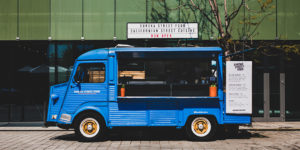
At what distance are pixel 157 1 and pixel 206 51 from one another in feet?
19.9

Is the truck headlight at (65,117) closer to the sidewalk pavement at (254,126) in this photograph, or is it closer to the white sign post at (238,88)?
the sidewalk pavement at (254,126)

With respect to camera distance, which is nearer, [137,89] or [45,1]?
[137,89]

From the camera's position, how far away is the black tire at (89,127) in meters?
9.49

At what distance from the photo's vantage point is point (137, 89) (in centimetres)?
964

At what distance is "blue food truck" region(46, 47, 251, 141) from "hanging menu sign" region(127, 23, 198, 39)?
4691 mm

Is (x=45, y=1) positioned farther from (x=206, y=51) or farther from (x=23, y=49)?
(x=206, y=51)

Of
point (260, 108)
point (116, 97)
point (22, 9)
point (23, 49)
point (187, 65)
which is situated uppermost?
point (22, 9)

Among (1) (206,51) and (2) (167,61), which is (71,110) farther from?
(1) (206,51)

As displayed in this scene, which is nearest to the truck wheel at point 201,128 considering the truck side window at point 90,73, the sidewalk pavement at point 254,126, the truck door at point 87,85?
the truck door at point 87,85

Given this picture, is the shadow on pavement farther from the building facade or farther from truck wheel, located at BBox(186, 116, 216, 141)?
the building facade

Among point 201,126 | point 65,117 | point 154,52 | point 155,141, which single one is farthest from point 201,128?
point 65,117

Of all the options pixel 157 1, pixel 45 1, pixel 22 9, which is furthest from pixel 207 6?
pixel 22 9

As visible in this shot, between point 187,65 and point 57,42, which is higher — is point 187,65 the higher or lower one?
the lower one

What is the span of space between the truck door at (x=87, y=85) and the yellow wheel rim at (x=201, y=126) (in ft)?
9.60
